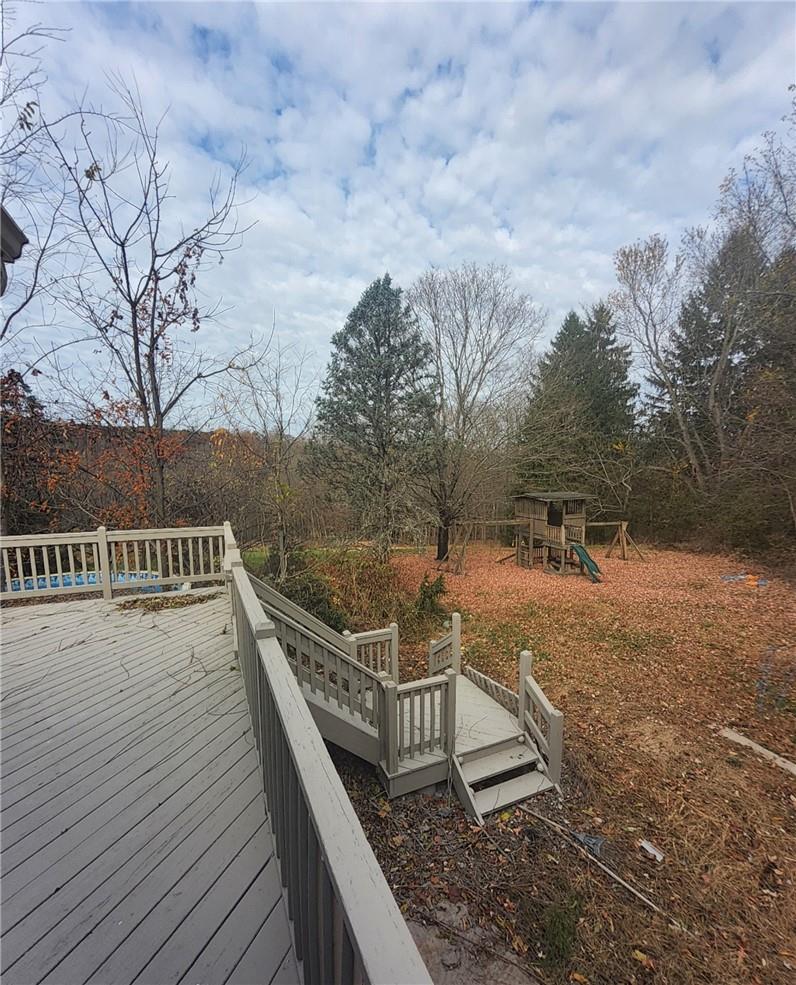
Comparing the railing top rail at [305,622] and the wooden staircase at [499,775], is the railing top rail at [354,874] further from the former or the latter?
the wooden staircase at [499,775]

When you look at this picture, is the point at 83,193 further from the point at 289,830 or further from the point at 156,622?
the point at 289,830

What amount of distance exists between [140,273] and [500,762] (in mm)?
8892

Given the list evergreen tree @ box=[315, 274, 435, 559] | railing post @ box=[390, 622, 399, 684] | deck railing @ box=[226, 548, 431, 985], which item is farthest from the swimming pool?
evergreen tree @ box=[315, 274, 435, 559]

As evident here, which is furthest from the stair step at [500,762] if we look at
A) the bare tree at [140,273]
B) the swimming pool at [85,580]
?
the bare tree at [140,273]

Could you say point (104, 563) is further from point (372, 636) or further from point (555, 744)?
point (555, 744)

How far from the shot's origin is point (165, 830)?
→ 1.74 metres

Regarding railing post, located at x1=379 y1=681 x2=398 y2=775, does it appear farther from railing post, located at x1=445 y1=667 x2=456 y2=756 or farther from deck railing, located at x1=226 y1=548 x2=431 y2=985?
deck railing, located at x1=226 y1=548 x2=431 y2=985

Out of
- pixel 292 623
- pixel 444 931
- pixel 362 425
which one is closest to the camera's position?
pixel 444 931

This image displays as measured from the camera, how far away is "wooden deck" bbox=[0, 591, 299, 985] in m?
1.28

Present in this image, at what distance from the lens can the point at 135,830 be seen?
1.74 m

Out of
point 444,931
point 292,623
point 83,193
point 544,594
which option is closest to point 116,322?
point 83,193

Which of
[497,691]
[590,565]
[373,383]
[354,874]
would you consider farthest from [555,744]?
[373,383]

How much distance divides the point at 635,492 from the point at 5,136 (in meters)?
18.1

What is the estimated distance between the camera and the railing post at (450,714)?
4023 millimetres
